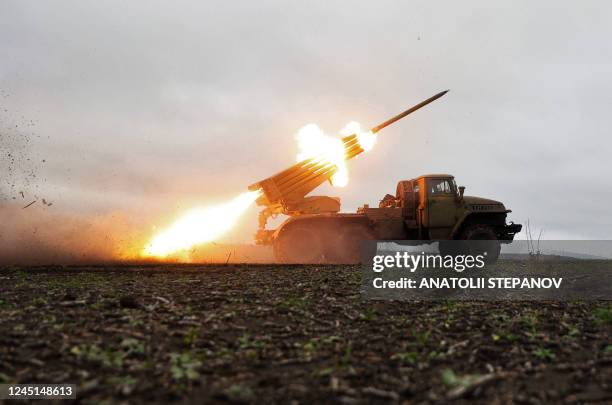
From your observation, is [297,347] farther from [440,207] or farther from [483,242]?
[483,242]

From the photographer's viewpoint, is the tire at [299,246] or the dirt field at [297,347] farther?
the tire at [299,246]

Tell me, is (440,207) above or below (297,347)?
above

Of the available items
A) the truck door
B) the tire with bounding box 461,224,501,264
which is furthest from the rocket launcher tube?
the tire with bounding box 461,224,501,264

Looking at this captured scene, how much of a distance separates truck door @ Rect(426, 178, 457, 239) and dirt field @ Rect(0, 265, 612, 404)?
1197 centimetres

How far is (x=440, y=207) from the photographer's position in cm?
2328

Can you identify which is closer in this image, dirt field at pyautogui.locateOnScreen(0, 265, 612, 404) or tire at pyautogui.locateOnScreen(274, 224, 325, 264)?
dirt field at pyautogui.locateOnScreen(0, 265, 612, 404)

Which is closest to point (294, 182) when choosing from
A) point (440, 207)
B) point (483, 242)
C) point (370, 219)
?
point (370, 219)

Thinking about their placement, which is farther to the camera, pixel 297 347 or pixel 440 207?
pixel 440 207

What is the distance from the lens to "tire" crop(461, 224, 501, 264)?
907 inches

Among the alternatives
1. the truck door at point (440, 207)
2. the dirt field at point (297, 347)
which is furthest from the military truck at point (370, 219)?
the dirt field at point (297, 347)

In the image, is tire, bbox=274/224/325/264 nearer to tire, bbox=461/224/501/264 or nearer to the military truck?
the military truck

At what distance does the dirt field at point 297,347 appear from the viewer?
571 centimetres

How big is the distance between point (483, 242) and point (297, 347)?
18530mm

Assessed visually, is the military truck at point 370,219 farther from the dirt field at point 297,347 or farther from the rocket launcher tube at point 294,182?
the dirt field at point 297,347
